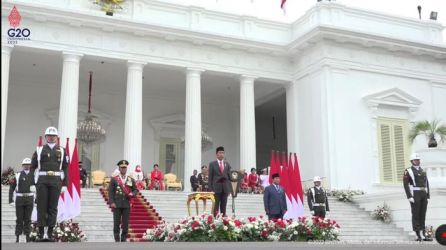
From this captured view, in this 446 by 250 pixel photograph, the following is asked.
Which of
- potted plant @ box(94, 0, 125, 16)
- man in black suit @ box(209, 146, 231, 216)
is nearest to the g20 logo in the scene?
potted plant @ box(94, 0, 125, 16)

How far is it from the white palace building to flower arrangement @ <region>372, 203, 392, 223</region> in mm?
1152

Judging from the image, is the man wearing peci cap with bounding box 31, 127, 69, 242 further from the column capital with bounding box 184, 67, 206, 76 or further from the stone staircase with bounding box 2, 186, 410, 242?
the column capital with bounding box 184, 67, 206, 76

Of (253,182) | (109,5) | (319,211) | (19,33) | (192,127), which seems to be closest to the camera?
(319,211)

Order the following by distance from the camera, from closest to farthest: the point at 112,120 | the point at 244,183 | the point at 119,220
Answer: the point at 119,220
the point at 244,183
the point at 112,120

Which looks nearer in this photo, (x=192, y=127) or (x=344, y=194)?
(x=344, y=194)

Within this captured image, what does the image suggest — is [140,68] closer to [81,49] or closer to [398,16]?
[81,49]

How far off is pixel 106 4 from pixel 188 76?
4151 millimetres

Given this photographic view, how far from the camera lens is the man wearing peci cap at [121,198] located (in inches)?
385

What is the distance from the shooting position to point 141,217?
14.8m

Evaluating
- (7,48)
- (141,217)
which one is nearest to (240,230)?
(141,217)

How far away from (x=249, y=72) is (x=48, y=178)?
15.6 meters

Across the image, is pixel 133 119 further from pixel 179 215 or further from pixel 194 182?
pixel 179 215

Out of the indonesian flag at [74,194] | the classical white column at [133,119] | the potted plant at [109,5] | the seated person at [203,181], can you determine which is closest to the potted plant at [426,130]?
the seated person at [203,181]

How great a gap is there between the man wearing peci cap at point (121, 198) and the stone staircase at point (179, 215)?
2.65 meters
